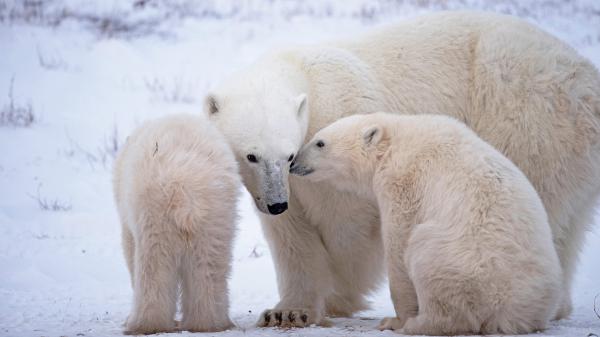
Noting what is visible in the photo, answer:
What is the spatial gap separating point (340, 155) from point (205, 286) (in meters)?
1.25

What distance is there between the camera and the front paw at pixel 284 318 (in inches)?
191

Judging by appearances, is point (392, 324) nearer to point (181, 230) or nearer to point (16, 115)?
point (181, 230)

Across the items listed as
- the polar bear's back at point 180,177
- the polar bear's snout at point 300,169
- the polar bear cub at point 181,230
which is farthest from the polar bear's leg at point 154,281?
the polar bear's snout at point 300,169

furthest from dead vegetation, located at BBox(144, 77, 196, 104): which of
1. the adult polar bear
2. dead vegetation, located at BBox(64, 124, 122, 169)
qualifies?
the adult polar bear

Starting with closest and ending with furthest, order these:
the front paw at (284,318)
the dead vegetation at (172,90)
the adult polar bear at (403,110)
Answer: the front paw at (284,318) < the adult polar bear at (403,110) < the dead vegetation at (172,90)

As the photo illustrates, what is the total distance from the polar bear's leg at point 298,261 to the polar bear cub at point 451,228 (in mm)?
560

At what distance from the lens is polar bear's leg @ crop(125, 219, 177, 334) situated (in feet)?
12.9

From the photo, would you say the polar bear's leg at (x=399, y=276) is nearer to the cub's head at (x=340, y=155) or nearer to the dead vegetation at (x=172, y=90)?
the cub's head at (x=340, y=155)

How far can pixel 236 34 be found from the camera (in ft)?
42.9

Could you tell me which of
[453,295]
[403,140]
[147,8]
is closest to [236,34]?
[147,8]

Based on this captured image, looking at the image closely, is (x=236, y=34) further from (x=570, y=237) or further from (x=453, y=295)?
(x=453, y=295)

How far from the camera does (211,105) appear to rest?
4.92 meters

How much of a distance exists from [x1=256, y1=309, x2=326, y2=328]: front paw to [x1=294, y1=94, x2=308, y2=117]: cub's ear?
1188mm

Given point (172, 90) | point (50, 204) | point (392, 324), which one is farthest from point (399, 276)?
point (172, 90)
